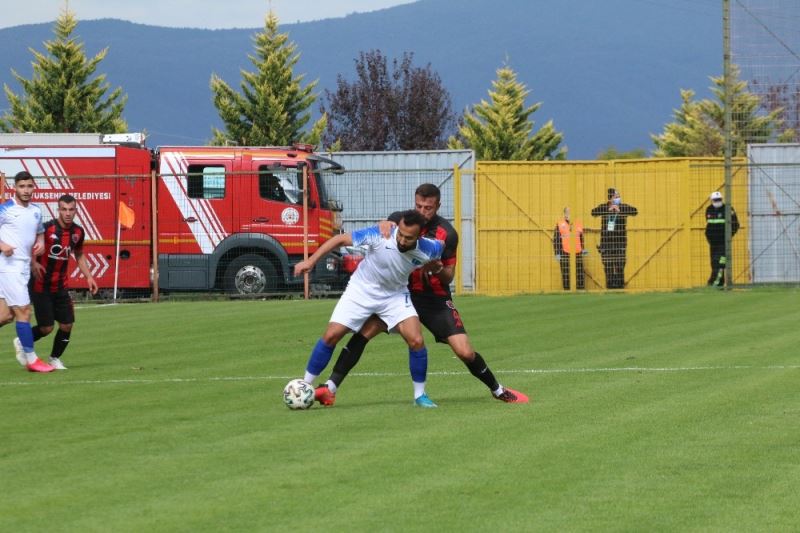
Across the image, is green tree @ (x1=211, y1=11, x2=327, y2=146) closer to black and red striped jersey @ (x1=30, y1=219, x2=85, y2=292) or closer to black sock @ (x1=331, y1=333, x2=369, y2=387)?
black and red striped jersey @ (x1=30, y1=219, x2=85, y2=292)

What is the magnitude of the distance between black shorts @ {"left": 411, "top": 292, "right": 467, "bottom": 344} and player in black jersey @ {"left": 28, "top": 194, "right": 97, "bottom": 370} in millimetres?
4839

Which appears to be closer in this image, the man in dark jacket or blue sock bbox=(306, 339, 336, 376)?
blue sock bbox=(306, 339, 336, 376)

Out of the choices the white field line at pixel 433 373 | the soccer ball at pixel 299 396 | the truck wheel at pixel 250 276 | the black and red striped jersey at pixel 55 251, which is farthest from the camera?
the truck wheel at pixel 250 276

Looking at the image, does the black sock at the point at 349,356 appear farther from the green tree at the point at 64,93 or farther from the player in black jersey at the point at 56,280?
the green tree at the point at 64,93

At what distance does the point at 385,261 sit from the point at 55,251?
545 centimetres

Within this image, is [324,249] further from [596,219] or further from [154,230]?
[596,219]

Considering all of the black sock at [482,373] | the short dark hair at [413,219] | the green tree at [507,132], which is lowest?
the black sock at [482,373]

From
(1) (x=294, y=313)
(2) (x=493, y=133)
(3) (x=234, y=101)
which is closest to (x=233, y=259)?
(1) (x=294, y=313)

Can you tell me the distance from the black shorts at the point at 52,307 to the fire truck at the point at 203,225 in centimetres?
1321

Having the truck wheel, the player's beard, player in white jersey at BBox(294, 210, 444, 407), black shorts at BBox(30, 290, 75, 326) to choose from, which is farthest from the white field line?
the truck wheel

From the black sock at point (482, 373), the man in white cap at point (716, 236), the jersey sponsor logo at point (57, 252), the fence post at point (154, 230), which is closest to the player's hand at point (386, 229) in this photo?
the black sock at point (482, 373)

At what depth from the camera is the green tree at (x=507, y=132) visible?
198 ft

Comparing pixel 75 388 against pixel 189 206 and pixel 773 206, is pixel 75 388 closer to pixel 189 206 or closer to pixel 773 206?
pixel 189 206

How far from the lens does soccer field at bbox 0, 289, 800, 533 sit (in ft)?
23.5
